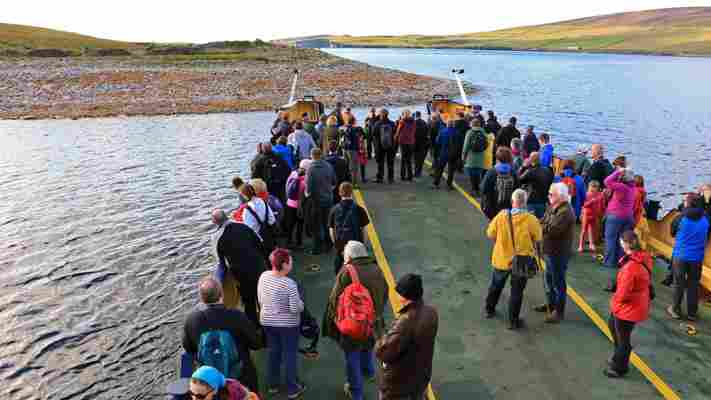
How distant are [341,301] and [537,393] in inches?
99.9

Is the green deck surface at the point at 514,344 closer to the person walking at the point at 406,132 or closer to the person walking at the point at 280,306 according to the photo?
the person walking at the point at 280,306

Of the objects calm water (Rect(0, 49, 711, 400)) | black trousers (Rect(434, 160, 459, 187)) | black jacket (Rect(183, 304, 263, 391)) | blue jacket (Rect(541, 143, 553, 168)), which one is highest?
blue jacket (Rect(541, 143, 553, 168))

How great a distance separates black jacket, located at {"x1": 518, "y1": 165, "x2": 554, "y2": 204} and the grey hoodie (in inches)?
135

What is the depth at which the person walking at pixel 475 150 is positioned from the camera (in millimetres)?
12609

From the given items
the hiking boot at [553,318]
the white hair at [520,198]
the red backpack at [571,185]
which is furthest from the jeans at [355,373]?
the red backpack at [571,185]

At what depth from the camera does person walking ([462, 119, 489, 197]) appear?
12.6 meters

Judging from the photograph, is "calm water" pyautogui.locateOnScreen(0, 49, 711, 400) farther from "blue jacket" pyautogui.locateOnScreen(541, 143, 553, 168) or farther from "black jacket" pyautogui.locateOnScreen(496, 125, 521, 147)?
"blue jacket" pyautogui.locateOnScreen(541, 143, 553, 168)

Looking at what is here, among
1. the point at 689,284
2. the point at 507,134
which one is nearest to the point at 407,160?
the point at 507,134

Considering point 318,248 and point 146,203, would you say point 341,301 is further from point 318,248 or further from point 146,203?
point 146,203

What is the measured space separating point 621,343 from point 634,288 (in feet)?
2.39

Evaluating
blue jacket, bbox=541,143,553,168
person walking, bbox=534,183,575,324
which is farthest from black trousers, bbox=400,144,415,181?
person walking, bbox=534,183,575,324

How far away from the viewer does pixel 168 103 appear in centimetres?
4403

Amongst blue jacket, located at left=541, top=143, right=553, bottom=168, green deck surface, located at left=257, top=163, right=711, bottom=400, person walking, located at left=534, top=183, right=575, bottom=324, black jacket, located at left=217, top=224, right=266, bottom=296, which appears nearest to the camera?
green deck surface, located at left=257, top=163, right=711, bottom=400

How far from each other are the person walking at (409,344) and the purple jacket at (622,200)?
230 inches
